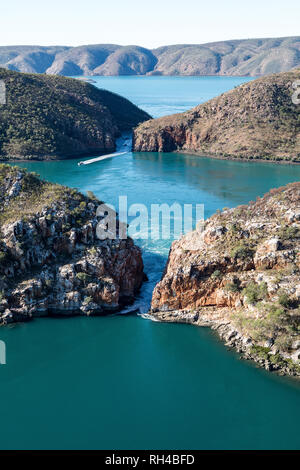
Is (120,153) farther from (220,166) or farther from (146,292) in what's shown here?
(146,292)

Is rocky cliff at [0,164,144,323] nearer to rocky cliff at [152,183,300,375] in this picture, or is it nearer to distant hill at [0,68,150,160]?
rocky cliff at [152,183,300,375]

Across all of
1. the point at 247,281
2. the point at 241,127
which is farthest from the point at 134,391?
the point at 241,127

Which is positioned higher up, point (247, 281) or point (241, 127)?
point (241, 127)

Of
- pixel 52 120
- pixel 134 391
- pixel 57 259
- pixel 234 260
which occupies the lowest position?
pixel 134 391

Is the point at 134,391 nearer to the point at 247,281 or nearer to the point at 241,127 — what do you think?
the point at 247,281

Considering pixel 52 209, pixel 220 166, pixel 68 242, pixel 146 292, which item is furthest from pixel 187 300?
pixel 220 166

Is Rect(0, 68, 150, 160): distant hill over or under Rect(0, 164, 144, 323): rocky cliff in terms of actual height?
over

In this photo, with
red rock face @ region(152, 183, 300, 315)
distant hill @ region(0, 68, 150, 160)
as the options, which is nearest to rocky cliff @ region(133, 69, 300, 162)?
distant hill @ region(0, 68, 150, 160)
